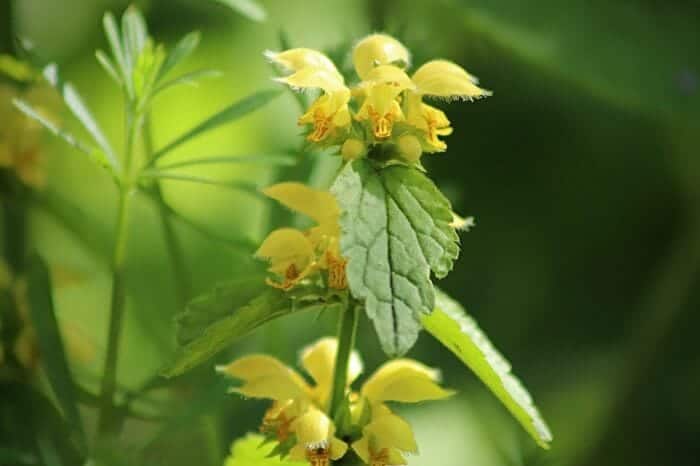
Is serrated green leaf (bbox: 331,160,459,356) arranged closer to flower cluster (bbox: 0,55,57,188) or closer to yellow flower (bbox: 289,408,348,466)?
yellow flower (bbox: 289,408,348,466)

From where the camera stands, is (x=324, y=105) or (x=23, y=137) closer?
(x=324, y=105)

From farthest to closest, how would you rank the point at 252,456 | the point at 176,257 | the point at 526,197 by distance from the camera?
the point at 526,197 → the point at 176,257 → the point at 252,456

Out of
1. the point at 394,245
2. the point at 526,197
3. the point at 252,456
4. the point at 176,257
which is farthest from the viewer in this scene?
the point at 526,197

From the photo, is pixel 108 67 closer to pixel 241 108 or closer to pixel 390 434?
pixel 241 108

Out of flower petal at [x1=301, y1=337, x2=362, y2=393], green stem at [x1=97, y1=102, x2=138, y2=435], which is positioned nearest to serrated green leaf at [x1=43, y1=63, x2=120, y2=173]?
green stem at [x1=97, y1=102, x2=138, y2=435]

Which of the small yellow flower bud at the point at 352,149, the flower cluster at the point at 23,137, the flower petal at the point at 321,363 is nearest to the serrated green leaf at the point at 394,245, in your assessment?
the small yellow flower bud at the point at 352,149

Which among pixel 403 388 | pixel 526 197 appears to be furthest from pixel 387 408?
pixel 526 197
